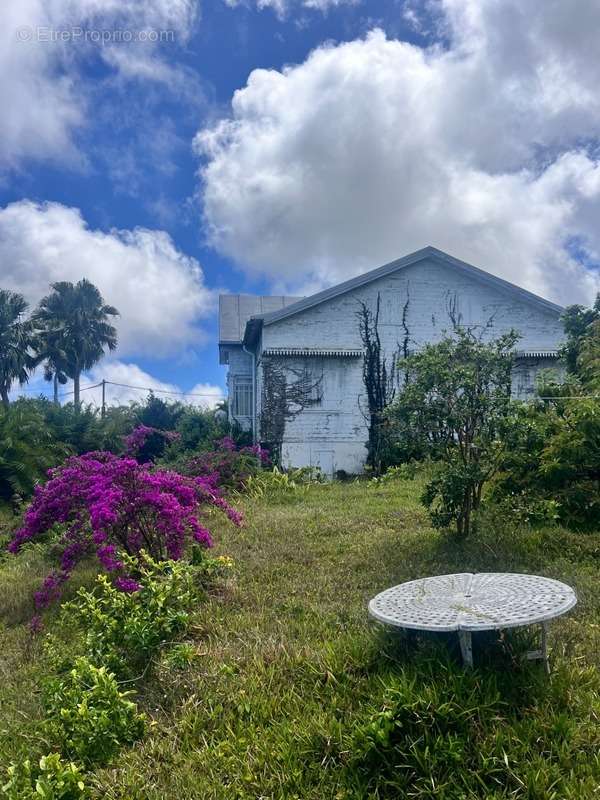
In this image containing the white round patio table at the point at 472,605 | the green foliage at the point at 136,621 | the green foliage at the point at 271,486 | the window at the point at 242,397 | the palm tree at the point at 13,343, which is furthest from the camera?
the palm tree at the point at 13,343

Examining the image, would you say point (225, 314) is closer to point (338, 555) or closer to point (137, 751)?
point (338, 555)

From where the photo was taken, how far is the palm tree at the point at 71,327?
1078 inches

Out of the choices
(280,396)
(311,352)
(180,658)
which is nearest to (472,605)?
(180,658)

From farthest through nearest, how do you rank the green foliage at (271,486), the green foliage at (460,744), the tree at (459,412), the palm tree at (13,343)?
the palm tree at (13,343), the green foliage at (271,486), the tree at (459,412), the green foliage at (460,744)

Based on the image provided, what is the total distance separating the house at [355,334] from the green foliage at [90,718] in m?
11.1

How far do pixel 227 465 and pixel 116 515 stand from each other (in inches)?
230

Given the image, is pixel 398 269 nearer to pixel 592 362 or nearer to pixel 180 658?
pixel 592 362

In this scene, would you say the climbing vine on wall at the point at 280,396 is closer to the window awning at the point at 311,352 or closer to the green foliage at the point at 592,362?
the window awning at the point at 311,352

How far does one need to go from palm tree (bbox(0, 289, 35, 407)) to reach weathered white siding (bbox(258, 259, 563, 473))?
56.3 feet

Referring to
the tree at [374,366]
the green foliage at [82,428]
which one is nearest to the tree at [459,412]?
the tree at [374,366]

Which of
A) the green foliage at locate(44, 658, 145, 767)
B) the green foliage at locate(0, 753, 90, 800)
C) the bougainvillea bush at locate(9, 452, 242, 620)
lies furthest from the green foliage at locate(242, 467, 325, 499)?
the green foliage at locate(0, 753, 90, 800)

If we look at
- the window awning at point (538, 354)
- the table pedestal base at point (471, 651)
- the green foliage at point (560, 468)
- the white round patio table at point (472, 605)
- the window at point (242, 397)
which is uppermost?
the window awning at point (538, 354)

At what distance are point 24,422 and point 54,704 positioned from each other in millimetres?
10999

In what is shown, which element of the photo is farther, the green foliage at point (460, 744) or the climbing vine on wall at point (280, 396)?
the climbing vine on wall at point (280, 396)
